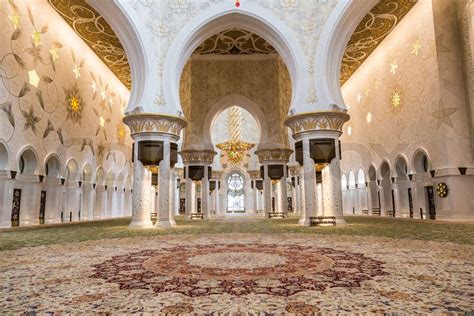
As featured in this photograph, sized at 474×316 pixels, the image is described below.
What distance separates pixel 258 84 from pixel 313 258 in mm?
12164

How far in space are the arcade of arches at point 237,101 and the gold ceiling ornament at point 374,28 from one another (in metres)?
0.07

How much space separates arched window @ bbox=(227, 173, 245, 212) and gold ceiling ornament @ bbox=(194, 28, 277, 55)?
14670 millimetres

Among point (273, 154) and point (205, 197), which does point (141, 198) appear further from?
point (273, 154)

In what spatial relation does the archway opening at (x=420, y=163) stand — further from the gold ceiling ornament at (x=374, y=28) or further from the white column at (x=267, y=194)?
the white column at (x=267, y=194)

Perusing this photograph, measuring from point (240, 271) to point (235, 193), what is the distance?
25044 mm

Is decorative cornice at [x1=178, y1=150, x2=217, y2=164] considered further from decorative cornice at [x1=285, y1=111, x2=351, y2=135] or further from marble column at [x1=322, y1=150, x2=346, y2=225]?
marble column at [x1=322, y1=150, x2=346, y2=225]

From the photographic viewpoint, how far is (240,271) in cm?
275

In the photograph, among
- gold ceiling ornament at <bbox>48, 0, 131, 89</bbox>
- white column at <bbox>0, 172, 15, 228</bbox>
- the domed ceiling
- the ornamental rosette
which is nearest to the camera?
white column at <bbox>0, 172, 15, 228</bbox>

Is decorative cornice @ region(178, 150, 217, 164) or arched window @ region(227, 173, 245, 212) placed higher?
decorative cornice @ region(178, 150, 217, 164)

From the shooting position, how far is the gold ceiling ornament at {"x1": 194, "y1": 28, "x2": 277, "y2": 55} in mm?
12680

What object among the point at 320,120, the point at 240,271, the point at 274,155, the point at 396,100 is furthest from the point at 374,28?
the point at 240,271

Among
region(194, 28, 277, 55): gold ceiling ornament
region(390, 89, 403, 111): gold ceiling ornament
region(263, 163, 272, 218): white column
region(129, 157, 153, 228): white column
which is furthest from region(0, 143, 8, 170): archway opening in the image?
region(390, 89, 403, 111): gold ceiling ornament

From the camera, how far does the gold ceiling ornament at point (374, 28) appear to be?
11266 millimetres

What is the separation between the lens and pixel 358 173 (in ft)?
58.0
